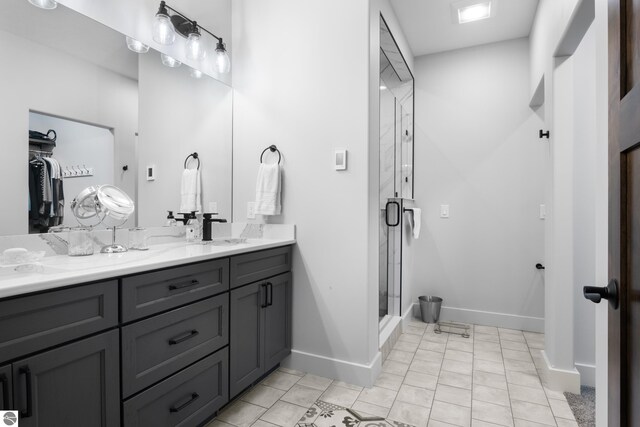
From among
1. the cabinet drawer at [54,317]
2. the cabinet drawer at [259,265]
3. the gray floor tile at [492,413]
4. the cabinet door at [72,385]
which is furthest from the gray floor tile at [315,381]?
the cabinet drawer at [54,317]

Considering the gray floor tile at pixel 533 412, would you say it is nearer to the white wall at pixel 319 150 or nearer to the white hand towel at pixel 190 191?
the white wall at pixel 319 150

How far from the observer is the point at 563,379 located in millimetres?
2098

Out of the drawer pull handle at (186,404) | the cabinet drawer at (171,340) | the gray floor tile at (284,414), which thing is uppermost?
the cabinet drawer at (171,340)

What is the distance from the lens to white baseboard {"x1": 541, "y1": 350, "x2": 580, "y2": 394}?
6.81 feet

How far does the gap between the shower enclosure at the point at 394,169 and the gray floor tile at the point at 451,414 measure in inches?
41.2

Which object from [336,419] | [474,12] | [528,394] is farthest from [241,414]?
[474,12]

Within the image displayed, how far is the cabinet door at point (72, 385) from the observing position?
96cm

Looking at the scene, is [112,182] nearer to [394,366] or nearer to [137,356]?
[137,356]

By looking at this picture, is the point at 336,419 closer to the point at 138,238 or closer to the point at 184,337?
the point at 184,337

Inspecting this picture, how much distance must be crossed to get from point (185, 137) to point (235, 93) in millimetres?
549

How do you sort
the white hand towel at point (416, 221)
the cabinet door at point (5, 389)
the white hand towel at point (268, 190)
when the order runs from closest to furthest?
the cabinet door at point (5, 389), the white hand towel at point (268, 190), the white hand towel at point (416, 221)

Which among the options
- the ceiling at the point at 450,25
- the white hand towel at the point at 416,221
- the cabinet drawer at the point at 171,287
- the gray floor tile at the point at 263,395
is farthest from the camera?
the white hand towel at the point at 416,221

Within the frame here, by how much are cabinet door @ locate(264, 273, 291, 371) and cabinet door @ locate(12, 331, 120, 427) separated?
0.96 metres

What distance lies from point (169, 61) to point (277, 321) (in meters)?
1.81
